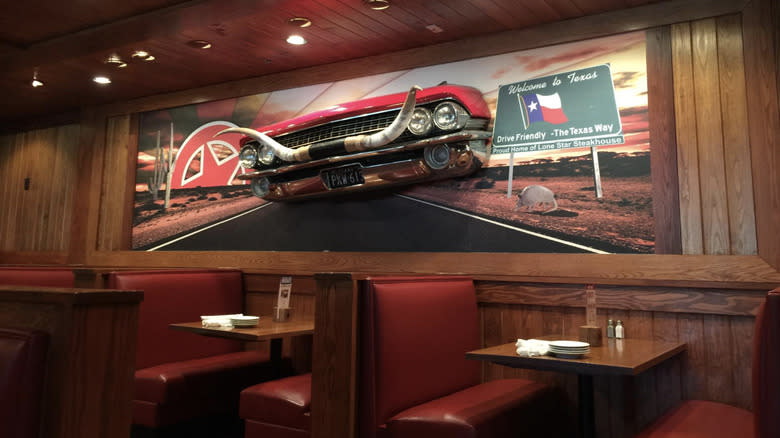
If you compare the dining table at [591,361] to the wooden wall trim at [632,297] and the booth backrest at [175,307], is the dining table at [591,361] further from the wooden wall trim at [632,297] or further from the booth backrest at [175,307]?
the booth backrest at [175,307]

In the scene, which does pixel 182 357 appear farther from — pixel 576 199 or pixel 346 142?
pixel 576 199

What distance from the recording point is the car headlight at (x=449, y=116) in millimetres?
3508

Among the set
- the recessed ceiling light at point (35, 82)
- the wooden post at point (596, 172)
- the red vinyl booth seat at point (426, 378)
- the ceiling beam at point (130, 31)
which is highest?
the ceiling beam at point (130, 31)

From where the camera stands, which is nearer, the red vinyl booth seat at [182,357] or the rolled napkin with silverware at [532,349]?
the rolled napkin with silverware at [532,349]

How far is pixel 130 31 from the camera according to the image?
4012 millimetres

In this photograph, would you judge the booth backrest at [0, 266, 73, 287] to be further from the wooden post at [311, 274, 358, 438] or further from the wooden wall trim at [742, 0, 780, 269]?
the wooden wall trim at [742, 0, 780, 269]

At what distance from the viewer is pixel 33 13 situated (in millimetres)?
3961

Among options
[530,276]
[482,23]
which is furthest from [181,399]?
[482,23]

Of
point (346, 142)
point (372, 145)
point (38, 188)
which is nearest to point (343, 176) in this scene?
point (346, 142)

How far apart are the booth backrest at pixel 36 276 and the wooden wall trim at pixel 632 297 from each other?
112 inches

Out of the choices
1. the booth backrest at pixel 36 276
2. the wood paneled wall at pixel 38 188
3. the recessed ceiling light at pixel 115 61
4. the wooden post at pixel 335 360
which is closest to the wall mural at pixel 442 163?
the recessed ceiling light at pixel 115 61

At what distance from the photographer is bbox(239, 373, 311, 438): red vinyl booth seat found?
2.81 meters

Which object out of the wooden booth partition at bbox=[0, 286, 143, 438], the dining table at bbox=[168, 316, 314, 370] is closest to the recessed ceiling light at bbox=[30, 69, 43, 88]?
the dining table at bbox=[168, 316, 314, 370]

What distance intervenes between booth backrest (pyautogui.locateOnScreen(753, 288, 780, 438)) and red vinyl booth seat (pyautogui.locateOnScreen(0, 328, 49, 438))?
174 centimetres
